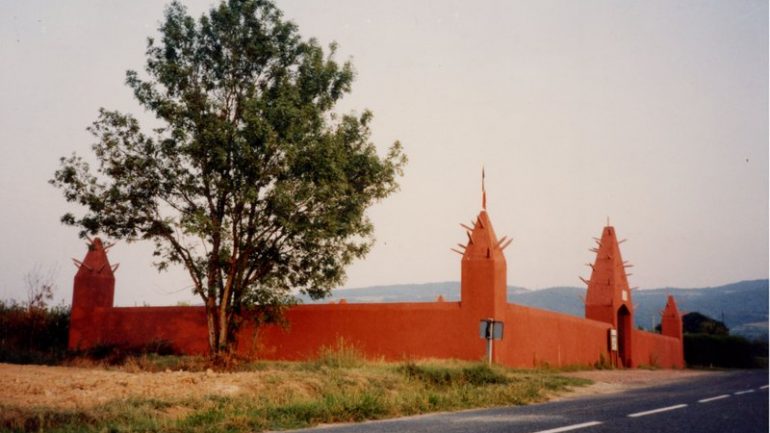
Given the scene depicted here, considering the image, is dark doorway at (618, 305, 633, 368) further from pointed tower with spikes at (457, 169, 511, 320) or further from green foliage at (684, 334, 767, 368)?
green foliage at (684, 334, 767, 368)

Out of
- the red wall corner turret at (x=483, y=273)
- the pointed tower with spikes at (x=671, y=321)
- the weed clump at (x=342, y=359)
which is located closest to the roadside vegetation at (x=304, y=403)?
the weed clump at (x=342, y=359)

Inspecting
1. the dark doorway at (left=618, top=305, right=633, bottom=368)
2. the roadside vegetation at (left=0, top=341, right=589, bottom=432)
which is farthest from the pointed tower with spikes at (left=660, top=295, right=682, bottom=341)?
the roadside vegetation at (left=0, top=341, right=589, bottom=432)

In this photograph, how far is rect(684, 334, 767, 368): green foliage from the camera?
53562 mm

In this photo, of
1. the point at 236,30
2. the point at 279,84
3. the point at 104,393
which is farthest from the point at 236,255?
the point at 104,393

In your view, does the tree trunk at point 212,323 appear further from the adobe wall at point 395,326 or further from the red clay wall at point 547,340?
the red clay wall at point 547,340

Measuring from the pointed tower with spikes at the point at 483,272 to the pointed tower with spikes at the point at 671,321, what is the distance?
2849 centimetres

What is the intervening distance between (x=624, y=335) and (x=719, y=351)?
22502mm

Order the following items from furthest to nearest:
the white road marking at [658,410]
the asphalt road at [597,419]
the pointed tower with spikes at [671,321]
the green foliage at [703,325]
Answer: the green foliage at [703,325] → the pointed tower with spikes at [671,321] → the white road marking at [658,410] → the asphalt road at [597,419]

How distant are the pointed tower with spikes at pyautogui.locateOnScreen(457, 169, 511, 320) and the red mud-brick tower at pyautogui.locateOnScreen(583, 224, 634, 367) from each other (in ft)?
43.2

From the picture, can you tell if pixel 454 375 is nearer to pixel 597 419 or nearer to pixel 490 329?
pixel 490 329

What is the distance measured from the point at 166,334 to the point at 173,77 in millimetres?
12604

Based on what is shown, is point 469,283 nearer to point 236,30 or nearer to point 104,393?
point 236,30

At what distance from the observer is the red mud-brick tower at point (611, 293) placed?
35638mm

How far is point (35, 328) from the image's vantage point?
29812mm
